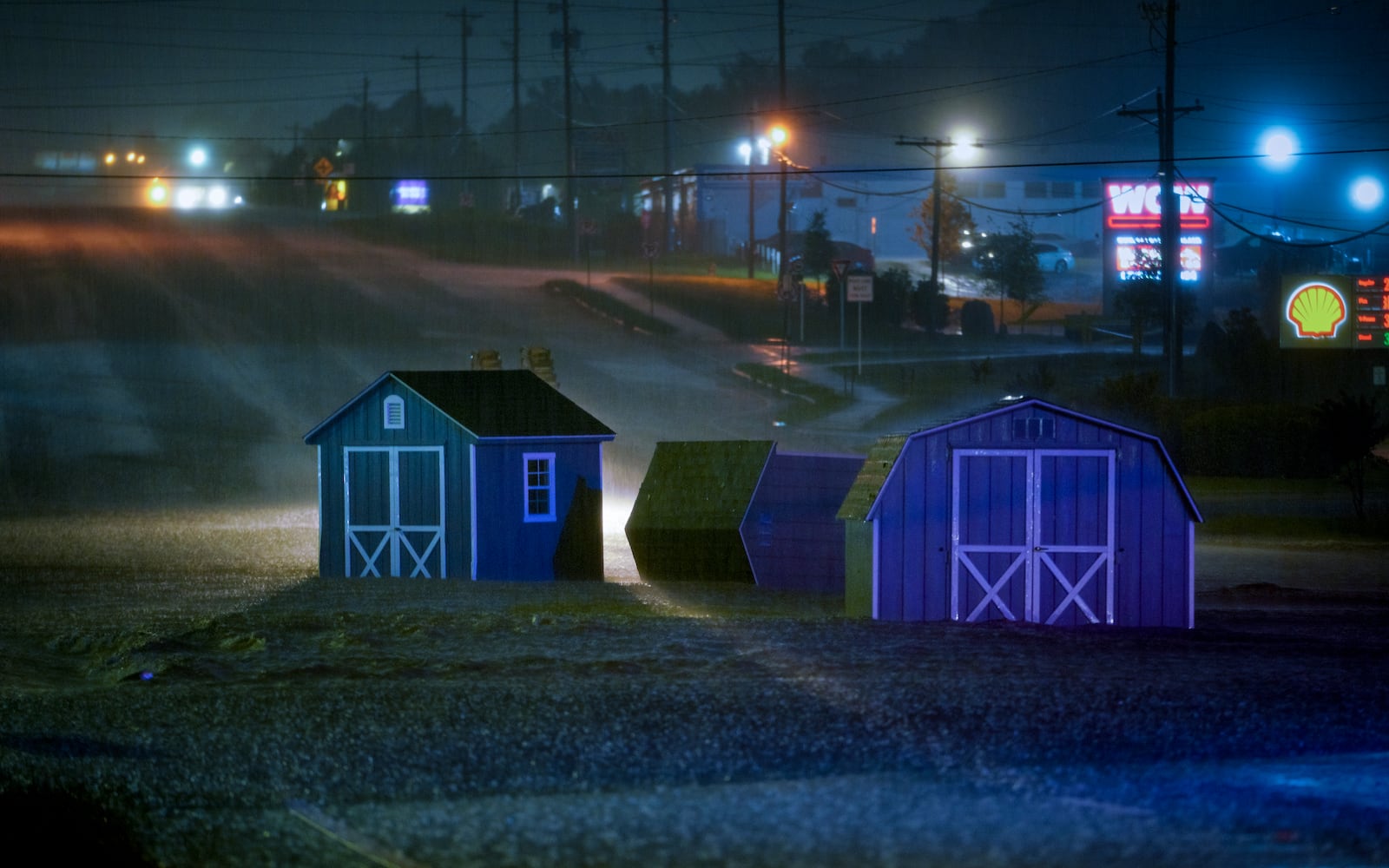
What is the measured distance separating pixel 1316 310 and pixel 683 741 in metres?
51.4

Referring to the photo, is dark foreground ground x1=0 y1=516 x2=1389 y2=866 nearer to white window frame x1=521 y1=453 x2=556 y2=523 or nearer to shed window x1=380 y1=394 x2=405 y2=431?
shed window x1=380 y1=394 x2=405 y2=431

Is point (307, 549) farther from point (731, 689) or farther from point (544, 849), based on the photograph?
point (544, 849)

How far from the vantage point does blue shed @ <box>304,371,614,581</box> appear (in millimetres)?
24562

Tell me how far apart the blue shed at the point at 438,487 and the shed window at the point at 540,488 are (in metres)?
0.02

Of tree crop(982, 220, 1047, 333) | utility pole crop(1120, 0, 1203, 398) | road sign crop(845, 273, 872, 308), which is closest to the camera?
utility pole crop(1120, 0, 1203, 398)

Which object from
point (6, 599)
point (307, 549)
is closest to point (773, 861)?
point (6, 599)

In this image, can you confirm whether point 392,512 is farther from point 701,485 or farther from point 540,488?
point 701,485

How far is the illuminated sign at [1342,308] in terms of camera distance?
56.2 metres

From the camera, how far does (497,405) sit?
25.2 metres

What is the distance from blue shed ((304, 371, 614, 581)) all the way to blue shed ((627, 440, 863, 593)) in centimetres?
187

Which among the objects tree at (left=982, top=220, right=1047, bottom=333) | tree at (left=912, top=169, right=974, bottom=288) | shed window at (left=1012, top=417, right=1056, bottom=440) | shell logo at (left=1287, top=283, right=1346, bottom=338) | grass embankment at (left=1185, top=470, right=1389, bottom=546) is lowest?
grass embankment at (left=1185, top=470, right=1389, bottom=546)

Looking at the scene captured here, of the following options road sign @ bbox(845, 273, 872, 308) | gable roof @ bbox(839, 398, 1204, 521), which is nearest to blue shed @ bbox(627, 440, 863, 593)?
gable roof @ bbox(839, 398, 1204, 521)

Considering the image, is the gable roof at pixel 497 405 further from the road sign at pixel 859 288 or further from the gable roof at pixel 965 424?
the road sign at pixel 859 288

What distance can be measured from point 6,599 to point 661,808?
1458 centimetres
